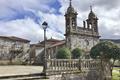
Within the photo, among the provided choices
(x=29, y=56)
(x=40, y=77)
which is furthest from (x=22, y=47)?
(x=40, y=77)

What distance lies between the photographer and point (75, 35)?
153 feet

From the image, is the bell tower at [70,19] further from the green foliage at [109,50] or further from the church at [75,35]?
the green foliage at [109,50]

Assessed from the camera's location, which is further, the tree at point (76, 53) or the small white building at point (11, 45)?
the tree at point (76, 53)

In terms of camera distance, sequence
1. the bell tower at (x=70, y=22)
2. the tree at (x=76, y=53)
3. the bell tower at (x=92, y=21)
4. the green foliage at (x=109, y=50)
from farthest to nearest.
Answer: the bell tower at (x=92, y=21) → the bell tower at (x=70, y=22) → the tree at (x=76, y=53) → the green foliage at (x=109, y=50)

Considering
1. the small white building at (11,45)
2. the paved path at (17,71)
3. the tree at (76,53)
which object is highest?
the small white building at (11,45)

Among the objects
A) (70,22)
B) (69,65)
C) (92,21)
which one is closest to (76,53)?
(70,22)

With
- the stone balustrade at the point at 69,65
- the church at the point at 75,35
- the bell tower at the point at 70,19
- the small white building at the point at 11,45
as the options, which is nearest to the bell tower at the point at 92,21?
the church at the point at 75,35

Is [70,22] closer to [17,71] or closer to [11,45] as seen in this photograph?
[11,45]

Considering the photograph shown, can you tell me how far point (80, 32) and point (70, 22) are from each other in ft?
11.9

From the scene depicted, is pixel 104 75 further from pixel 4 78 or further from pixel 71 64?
pixel 4 78

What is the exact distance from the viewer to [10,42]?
40562mm

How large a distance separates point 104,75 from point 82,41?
29.6 meters

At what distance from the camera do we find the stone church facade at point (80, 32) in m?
46.1

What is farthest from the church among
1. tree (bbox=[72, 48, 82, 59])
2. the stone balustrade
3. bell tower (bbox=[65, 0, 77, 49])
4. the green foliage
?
the stone balustrade
